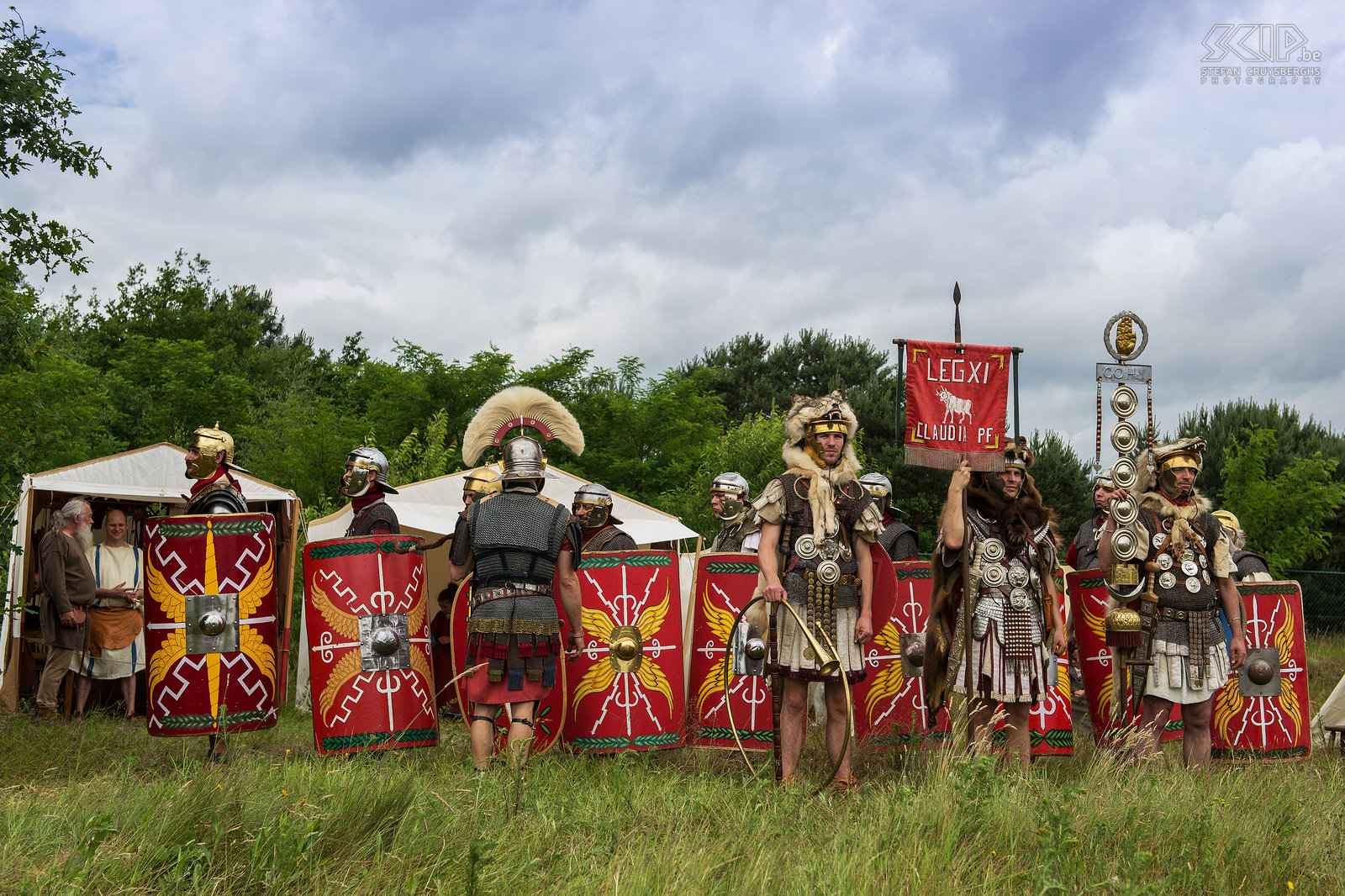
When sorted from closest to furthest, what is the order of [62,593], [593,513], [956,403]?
[956,403]
[593,513]
[62,593]

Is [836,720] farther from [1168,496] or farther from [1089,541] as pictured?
[1089,541]

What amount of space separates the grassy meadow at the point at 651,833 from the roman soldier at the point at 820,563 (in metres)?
0.34

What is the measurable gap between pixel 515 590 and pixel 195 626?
4.90 feet

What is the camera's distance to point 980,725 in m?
4.68

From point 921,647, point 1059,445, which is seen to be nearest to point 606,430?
point 1059,445

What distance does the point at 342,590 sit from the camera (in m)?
5.00

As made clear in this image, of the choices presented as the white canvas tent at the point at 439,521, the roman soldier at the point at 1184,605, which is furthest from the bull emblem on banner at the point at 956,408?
the white canvas tent at the point at 439,521

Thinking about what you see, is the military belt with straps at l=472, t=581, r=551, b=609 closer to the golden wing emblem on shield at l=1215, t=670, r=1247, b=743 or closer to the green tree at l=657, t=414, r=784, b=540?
the golden wing emblem on shield at l=1215, t=670, r=1247, b=743

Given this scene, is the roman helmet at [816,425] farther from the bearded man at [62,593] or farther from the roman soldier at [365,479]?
the bearded man at [62,593]

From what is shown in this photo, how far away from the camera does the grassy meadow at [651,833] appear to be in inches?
116

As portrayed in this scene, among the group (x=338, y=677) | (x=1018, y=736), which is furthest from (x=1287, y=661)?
(x=338, y=677)

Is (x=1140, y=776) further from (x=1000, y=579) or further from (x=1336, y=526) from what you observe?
(x=1336, y=526)

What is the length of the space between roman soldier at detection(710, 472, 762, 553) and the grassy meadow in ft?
6.21

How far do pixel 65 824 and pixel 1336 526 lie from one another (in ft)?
68.7
